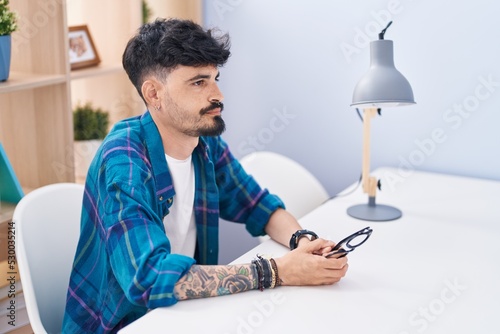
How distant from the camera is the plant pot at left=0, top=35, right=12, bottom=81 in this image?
67.2 inches

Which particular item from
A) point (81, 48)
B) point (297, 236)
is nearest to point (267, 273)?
point (297, 236)

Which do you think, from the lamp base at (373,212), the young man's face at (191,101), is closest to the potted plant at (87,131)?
the young man's face at (191,101)

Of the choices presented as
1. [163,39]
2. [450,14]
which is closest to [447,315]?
[163,39]

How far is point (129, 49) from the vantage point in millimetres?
1511

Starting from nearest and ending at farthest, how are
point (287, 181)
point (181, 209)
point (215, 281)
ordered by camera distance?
point (215, 281), point (181, 209), point (287, 181)

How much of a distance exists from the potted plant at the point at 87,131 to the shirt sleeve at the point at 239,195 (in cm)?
73

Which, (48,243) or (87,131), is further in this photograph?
(87,131)

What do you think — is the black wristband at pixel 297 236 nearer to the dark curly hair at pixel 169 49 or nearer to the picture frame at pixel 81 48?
the dark curly hair at pixel 169 49

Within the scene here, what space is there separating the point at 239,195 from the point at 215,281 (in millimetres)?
506

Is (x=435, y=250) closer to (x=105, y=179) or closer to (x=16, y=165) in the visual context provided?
(x=105, y=179)

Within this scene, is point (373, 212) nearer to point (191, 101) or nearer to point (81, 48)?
point (191, 101)

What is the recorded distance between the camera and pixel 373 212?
179 cm

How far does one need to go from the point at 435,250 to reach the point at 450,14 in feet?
2.99

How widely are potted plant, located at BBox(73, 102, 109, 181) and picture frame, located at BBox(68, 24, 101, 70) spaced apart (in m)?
0.17
